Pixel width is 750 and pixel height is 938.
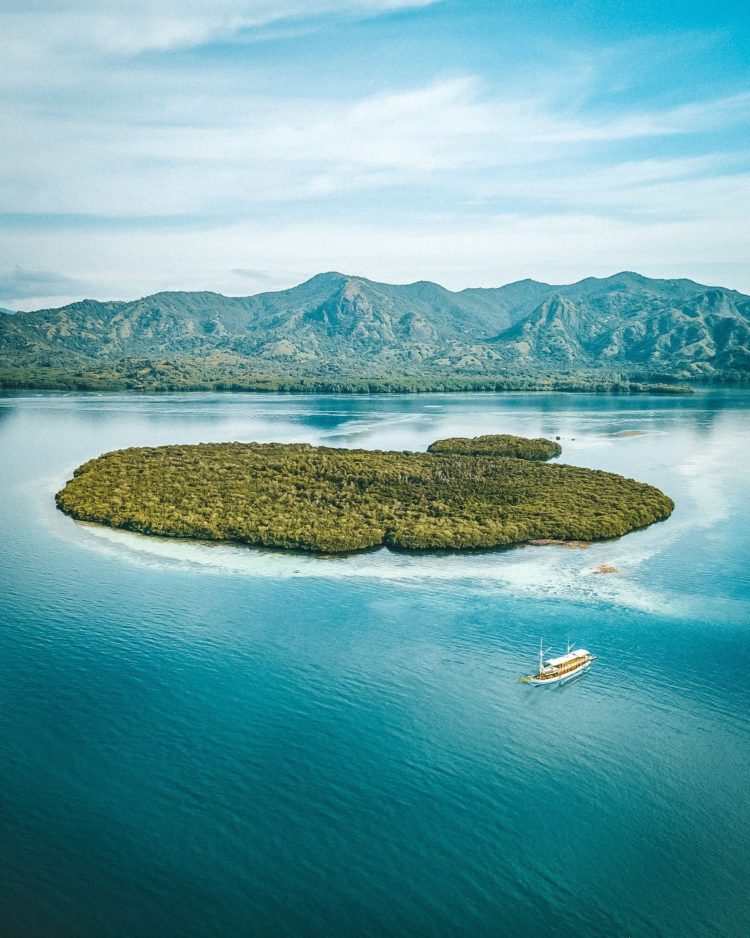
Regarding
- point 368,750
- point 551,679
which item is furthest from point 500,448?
point 368,750

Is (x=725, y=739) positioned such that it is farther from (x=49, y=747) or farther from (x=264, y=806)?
(x=49, y=747)

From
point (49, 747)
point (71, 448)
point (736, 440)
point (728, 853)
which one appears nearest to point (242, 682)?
point (49, 747)

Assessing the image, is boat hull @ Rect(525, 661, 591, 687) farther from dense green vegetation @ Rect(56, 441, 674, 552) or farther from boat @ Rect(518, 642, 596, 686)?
dense green vegetation @ Rect(56, 441, 674, 552)

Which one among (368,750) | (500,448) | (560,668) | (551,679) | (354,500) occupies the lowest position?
(368,750)

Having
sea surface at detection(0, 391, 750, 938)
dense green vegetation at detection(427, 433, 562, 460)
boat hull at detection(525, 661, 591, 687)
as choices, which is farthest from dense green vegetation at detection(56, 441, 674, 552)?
boat hull at detection(525, 661, 591, 687)

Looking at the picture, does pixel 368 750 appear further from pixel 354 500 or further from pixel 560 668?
pixel 354 500

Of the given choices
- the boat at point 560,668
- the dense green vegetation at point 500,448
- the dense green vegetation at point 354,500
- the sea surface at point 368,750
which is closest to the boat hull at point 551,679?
the boat at point 560,668
